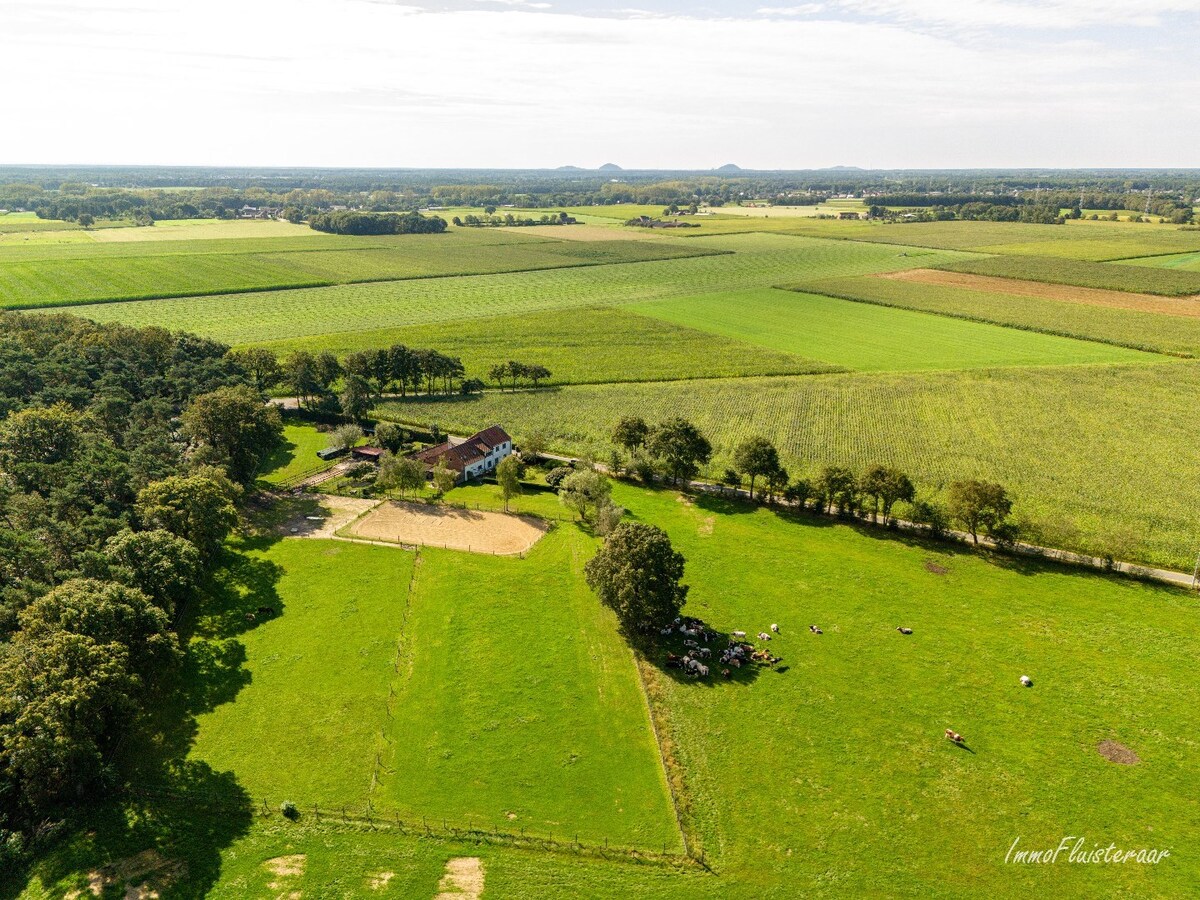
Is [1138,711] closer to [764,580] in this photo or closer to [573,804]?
[764,580]

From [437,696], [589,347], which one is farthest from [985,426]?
[437,696]

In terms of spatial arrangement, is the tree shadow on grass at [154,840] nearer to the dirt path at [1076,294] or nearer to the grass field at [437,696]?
the grass field at [437,696]

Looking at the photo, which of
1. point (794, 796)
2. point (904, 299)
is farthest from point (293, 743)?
point (904, 299)

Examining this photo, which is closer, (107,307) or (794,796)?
(794,796)

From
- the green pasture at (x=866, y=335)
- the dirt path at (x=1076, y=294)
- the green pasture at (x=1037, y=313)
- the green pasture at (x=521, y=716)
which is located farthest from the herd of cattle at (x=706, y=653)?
the dirt path at (x=1076, y=294)

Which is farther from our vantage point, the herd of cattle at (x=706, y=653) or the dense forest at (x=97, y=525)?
the herd of cattle at (x=706, y=653)
